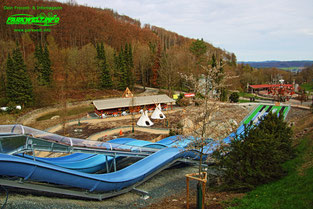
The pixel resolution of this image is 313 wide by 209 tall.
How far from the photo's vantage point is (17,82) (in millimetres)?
32438

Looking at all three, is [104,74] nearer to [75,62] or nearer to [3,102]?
[75,62]

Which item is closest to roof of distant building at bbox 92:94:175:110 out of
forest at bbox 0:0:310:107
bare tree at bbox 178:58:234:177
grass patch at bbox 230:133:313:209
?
forest at bbox 0:0:310:107

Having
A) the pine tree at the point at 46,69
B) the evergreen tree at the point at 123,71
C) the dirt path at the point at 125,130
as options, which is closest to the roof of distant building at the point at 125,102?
the dirt path at the point at 125,130

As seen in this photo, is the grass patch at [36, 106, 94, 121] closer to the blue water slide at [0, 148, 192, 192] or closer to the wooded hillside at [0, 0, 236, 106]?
the wooded hillside at [0, 0, 236, 106]

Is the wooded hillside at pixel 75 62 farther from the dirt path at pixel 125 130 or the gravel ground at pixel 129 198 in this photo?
the gravel ground at pixel 129 198

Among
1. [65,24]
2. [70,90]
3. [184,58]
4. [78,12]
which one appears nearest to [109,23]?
[78,12]

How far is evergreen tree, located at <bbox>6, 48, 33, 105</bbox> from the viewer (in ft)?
107

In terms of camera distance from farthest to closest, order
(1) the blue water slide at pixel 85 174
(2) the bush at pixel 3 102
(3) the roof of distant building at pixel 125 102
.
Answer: (2) the bush at pixel 3 102
(3) the roof of distant building at pixel 125 102
(1) the blue water slide at pixel 85 174

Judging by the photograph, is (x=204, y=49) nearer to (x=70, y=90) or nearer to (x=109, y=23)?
(x=70, y=90)
